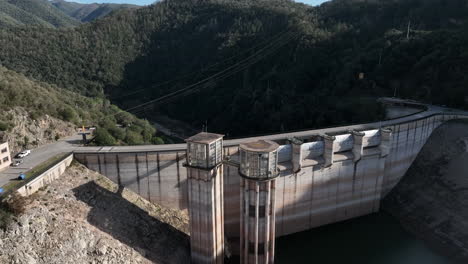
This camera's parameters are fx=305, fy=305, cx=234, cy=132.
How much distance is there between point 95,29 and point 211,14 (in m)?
50.5

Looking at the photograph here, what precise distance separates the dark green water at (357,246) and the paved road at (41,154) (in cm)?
2434

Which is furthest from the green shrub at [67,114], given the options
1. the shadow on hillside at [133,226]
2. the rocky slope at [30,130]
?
the shadow on hillside at [133,226]

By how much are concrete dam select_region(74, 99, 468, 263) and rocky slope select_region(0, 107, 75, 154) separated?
6.53m

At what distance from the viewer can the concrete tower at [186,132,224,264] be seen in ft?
78.6

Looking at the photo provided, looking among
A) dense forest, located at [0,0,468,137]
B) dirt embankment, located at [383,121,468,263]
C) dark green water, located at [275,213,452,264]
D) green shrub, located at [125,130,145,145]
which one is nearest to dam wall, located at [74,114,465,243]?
dark green water, located at [275,213,452,264]

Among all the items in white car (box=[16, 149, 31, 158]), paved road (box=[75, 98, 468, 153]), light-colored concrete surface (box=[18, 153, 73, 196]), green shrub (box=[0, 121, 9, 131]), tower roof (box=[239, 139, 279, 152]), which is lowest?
light-colored concrete surface (box=[18, 153, 73, 196])

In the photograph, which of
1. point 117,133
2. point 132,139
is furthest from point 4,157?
point 132,139

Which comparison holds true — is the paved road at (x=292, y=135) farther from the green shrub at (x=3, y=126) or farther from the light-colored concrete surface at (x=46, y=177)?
the green shrub at (x=3, y=126)

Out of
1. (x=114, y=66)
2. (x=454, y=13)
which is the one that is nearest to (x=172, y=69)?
(x=114, y=66)

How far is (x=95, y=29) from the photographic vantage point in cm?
12069

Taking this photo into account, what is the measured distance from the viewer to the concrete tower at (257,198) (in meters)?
23.7

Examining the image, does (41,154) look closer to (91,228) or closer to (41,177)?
(41,177)

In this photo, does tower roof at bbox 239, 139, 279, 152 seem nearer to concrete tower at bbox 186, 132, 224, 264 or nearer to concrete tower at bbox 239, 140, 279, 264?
concrete tower at bbox 239, 140, 279, 264

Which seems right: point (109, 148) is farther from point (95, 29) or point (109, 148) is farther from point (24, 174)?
point (95, 29)
